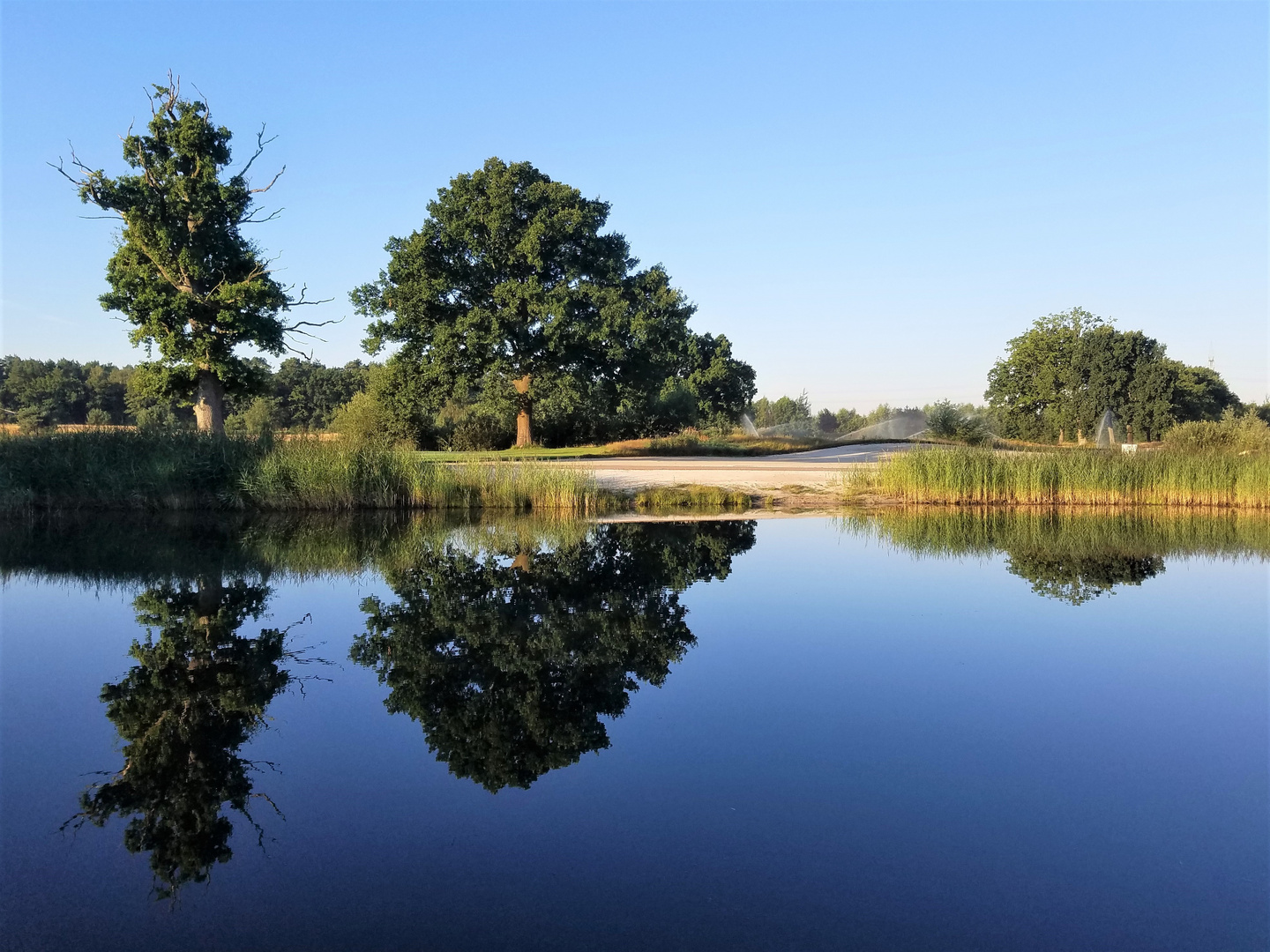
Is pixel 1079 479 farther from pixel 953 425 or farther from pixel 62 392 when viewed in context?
pixel 62 392

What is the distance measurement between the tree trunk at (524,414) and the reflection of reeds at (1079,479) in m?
15.9

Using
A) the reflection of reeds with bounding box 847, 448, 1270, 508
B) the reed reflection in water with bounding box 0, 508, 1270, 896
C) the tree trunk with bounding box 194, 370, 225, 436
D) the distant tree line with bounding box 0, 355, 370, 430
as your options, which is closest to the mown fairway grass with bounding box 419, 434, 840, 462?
the tree trunk with bounding box 194, 370, 225, 436

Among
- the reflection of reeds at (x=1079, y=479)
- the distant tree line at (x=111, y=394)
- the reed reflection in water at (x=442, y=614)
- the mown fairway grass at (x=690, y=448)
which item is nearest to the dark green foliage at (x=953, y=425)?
the mown fairway grass at (x=690, y=448)

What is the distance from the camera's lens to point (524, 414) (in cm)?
3059

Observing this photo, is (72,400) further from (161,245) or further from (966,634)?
(966,634)

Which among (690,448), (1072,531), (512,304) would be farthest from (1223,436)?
(512,304)

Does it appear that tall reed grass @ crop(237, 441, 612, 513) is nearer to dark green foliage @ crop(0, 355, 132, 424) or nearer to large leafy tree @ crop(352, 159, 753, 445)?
large leafy tree @ crop(352, 159, 753, 445)

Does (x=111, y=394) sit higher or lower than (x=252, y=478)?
higher

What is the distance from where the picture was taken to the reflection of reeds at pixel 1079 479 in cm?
1567

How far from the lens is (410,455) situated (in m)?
15.2

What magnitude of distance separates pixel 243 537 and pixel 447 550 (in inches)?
123

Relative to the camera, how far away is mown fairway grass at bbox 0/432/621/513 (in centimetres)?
1446

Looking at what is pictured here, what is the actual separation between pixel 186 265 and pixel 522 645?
20648 millimetres

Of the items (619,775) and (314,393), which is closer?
(619,775)
